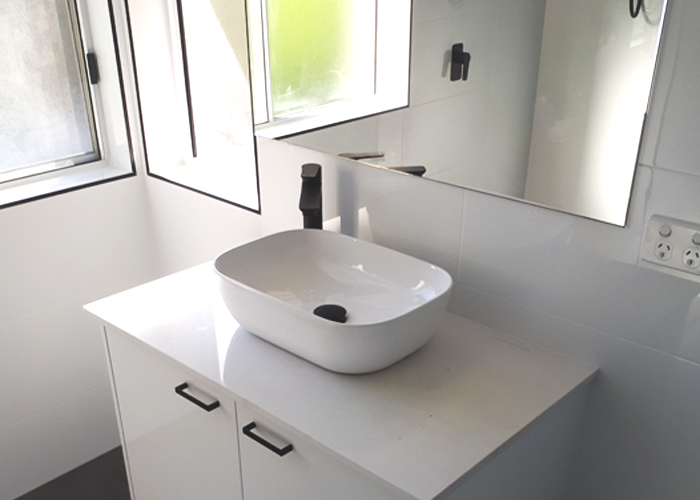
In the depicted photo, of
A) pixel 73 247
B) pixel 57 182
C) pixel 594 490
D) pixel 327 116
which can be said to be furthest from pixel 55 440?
pixel 594 490

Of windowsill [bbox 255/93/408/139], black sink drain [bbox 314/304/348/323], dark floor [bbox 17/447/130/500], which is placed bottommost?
dark floor [bbox 17/447/130/500]

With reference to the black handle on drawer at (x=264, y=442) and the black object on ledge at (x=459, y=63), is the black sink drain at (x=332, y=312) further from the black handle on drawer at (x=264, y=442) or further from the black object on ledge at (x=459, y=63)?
the black object on ledge at (x=459, y=63)

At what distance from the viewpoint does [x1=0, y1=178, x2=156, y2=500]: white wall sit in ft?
7.26

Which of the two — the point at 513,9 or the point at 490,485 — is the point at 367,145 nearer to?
the point at 513,9

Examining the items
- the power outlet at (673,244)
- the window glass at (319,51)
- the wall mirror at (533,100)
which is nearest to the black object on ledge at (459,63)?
the wall mirror at (533,100)

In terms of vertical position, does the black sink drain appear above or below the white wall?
above

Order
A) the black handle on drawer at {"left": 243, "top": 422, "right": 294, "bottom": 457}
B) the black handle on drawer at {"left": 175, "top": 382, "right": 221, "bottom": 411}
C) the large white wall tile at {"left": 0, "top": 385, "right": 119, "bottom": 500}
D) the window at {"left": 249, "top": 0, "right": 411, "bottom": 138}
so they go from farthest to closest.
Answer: the large white wall tile at {"left": 0, "top": 385, "right": 119, "bottom": 500}, the window at {"left": 249, "top": 0, "right": 411, "bottom": 138}, the black handle on drawer at {"left": 175, "top": 382, "right": 221, "bottom": 411}, the black handle on drawer at {"left": 243, "top": 422, "right": 294, "bottom": 457}

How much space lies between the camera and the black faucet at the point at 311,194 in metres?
1.67

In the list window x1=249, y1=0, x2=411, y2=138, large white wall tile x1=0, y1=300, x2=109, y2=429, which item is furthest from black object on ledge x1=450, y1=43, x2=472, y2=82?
large white wall tile x1=0, y1=300, x2=109, y2=429

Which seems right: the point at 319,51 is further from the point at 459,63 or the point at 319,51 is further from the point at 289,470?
the point at 289,470

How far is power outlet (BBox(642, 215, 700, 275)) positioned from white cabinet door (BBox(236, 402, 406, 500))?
64cm

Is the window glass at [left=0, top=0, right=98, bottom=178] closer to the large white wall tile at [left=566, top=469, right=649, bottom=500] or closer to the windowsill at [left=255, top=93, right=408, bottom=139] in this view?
the windowsill at [left=255, top=93, right=408, bottom=139]

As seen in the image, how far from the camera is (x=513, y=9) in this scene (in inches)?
52.3

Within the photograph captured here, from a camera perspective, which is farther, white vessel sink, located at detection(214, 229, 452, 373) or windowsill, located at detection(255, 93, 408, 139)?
windowsill, located at detection(255, 93, 408, 139)
